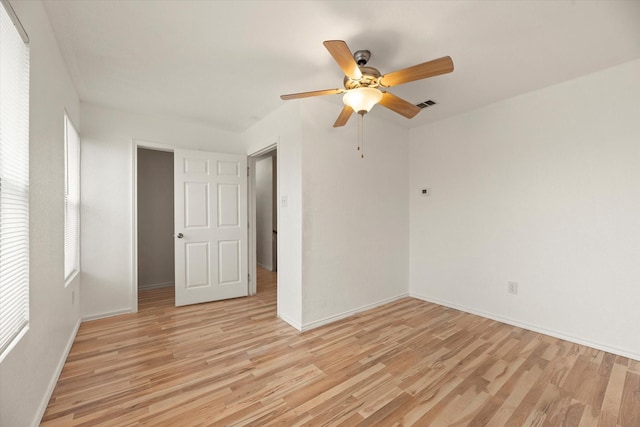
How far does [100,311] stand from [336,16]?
153 inches

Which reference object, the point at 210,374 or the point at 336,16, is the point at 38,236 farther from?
the point at 336,16

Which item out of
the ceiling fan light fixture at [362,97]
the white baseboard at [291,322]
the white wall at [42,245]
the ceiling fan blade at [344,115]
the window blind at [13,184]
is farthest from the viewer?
the white baseboard at [291,322]

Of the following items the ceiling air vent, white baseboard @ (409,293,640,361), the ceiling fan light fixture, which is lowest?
white baseboard @ (409,293,640,361)

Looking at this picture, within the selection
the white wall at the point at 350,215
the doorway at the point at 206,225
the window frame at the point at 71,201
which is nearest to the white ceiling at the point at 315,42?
the window frame at the point at 71,201

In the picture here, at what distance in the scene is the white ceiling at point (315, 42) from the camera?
171 centimetres

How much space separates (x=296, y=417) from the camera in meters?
1.63

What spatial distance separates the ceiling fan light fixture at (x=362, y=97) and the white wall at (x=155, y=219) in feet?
12.6

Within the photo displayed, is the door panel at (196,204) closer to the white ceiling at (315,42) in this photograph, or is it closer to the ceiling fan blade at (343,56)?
the white ceiling at (315,42)

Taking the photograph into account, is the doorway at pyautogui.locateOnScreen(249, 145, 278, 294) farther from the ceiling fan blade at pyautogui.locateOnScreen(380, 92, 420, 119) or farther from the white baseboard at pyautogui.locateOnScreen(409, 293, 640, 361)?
the ceiling fan blade at pyautogui.locateOnScreen(380, 92, 420, 119)

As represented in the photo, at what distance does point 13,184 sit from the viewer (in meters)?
1.34

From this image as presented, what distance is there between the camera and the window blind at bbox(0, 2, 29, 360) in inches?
48.6

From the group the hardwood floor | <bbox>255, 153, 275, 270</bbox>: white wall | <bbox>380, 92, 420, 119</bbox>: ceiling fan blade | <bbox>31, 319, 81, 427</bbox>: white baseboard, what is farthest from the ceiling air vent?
<bbox>31, 319, 81, 427</bbox>: white baseboard

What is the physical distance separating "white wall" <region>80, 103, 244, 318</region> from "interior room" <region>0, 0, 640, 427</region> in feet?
0.07

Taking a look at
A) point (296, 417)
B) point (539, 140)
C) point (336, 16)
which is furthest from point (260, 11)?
point (539, 140)
